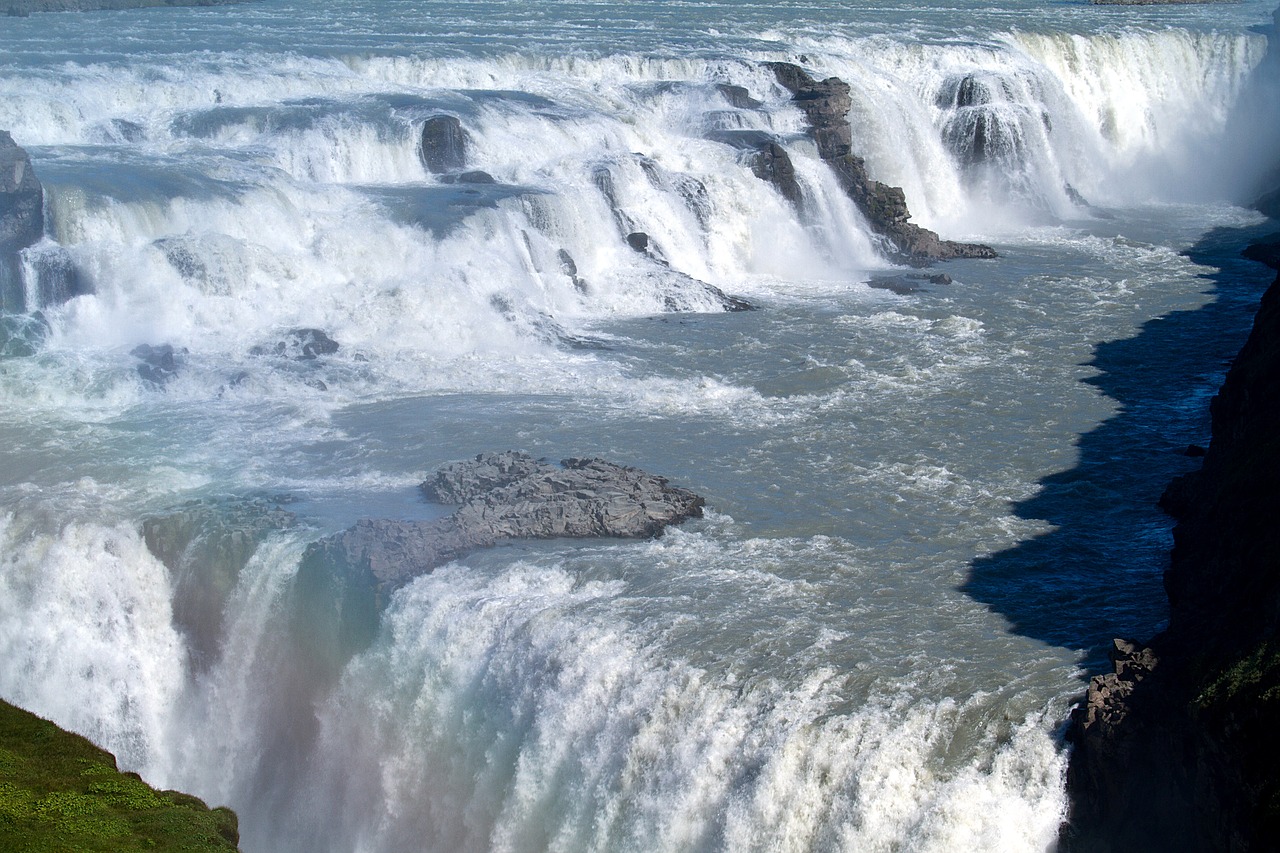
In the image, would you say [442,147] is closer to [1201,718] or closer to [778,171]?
[778,171]

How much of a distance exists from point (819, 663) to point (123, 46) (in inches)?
1430

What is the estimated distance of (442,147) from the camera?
3247 cm

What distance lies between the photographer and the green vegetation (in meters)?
10.4

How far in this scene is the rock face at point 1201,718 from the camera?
11.3 meters

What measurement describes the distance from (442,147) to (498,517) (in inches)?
666

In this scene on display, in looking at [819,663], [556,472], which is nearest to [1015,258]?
[556,472]

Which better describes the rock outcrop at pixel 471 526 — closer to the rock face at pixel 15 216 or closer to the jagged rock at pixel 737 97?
the rock face at pixel 15 216

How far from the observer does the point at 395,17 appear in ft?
169

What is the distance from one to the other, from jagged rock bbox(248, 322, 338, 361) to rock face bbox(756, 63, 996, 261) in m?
15.2

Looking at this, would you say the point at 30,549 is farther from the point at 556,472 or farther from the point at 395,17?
the point at 395,17

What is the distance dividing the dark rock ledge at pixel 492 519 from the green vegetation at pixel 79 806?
4038 millimetres

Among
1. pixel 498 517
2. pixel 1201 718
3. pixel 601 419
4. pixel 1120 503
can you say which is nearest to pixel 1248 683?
pixel 1201 718

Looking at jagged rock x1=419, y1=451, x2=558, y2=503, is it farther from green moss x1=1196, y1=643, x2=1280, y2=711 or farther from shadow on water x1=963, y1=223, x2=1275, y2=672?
green moss x1=1196, y1=643, x2=1280, y2=711

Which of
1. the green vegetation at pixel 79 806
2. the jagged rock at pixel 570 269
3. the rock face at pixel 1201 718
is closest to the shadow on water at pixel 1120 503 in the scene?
the rock face at pixel 1201 718
